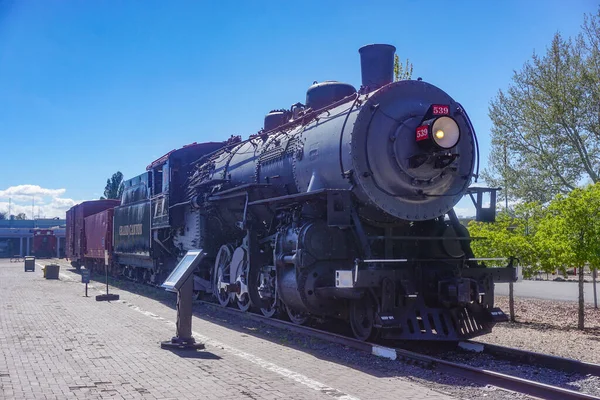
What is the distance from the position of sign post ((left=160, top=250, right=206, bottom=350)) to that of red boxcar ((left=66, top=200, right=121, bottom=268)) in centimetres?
2042

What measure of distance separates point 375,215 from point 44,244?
205 ft

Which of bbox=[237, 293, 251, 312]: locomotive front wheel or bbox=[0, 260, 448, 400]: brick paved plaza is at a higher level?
bbox=[237, 293, 251, 312]: locomotive front wheel

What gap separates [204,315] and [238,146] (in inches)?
154

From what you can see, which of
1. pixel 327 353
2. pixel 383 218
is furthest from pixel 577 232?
pixel 327 353

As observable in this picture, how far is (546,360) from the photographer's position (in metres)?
7.01

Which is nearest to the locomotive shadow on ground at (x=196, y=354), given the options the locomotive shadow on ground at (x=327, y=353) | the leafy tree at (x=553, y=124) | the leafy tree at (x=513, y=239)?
the locomotive shadow on ground at (x=327, y=353)

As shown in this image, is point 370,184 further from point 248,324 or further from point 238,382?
point 248,324

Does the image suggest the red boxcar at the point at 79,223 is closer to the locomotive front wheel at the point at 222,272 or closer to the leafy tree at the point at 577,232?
the locomotive front wheel at the point at 222,272

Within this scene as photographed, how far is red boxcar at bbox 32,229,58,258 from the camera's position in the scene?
62594 mm

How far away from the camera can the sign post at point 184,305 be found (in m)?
8.26

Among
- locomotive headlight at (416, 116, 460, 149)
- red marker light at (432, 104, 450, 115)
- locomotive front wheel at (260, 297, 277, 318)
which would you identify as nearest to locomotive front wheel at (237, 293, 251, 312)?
locomotive front wheel at (260, 297, 277, 318)

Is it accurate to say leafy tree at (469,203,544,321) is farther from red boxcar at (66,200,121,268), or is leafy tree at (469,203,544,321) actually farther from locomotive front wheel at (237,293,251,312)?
red boxcar at (66,200,121,268)

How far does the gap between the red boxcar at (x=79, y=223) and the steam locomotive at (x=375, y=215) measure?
19.8 metres

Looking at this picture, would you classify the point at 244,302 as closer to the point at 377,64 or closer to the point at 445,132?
the point at 377,64
